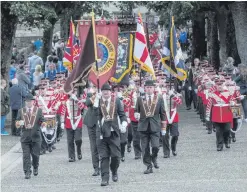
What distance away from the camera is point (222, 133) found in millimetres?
21516

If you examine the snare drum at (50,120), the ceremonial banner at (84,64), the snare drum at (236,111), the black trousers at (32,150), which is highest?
the ceremonial banner at (84,64)

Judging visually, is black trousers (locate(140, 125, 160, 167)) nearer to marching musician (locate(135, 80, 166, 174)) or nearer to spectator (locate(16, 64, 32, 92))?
marching musician (locate(135, 80, 166, 174))

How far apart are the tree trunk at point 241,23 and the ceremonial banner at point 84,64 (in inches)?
625

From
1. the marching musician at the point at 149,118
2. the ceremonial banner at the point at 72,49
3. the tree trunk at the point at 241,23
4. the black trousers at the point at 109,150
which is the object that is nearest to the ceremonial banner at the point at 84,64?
the black trousers at the point at 109,150

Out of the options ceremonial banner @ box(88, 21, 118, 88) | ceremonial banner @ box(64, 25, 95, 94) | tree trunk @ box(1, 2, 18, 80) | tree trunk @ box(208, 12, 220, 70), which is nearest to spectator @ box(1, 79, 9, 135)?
tree trunk @ box(1, 2, 18, 80)

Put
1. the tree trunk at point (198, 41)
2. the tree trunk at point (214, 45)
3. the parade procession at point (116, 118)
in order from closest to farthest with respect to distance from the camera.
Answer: the parade procession at point (116, 118) < the tree trunk at point (214, 45) < the tree trunk at point (198, 41)

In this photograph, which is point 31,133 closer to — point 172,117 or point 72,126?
point 72,126

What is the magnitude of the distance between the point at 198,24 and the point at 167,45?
2247 cm

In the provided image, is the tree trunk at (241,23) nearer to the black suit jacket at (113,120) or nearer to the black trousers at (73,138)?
the black trousers at (73,138)

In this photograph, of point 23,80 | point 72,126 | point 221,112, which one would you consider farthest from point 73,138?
point 23,80

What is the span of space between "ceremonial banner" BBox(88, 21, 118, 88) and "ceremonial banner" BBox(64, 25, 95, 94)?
1.97m

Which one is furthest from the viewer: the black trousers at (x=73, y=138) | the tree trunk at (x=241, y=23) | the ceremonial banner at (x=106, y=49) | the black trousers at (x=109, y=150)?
the tree trunk at (x=241, y=23)

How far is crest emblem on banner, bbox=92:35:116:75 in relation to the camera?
19.1 m

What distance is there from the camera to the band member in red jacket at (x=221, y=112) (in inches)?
840
